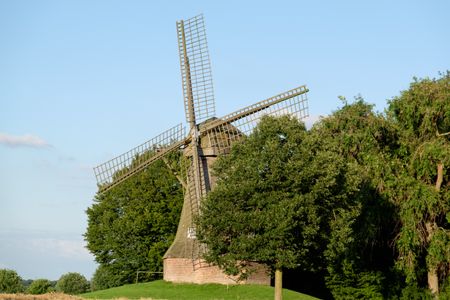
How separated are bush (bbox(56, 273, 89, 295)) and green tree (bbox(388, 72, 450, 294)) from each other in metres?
73.0

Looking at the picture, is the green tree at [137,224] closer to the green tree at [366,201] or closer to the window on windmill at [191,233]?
the green tree at [366,201]

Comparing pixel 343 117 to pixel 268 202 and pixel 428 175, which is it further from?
pixel 268 202

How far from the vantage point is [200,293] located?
51406 mm

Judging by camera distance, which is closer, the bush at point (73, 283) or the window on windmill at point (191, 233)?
the window on windmill at point (191, 233)

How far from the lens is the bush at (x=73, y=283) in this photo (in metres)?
120

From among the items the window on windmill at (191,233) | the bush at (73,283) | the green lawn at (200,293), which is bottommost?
the bush at (73,283)

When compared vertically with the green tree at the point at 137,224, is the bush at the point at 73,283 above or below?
below

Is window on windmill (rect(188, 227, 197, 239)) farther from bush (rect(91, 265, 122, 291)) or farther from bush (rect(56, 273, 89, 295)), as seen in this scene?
bush (rect(56, 273, 89, 295))

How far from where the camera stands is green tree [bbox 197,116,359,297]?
44188 mm

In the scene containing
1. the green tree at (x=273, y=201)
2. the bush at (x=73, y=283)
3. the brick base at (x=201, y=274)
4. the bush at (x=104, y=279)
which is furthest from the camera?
the bush at (x=73, y=283)

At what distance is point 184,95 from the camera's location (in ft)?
185

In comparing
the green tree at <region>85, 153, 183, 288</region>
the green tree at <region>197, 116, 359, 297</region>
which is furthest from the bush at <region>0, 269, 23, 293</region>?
the green tree at <region>197, 116, 359, 297</region>

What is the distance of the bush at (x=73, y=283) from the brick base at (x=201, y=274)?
2598 inches

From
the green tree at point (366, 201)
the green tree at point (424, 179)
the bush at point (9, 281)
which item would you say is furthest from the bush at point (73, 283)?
the green tree at point (424, 179)
